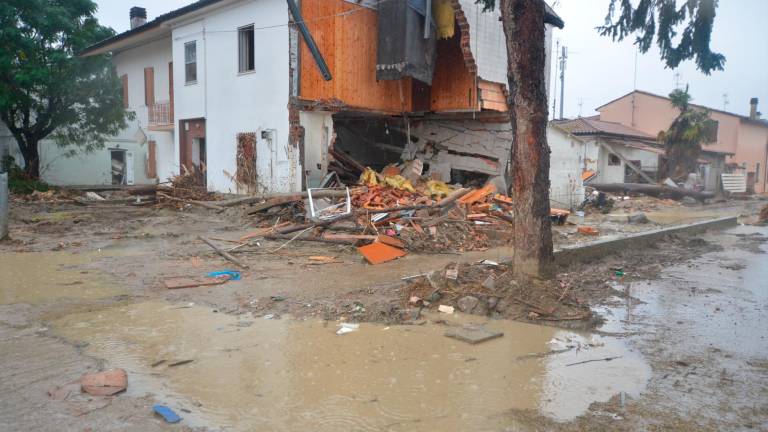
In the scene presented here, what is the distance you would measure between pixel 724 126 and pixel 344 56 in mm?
35311

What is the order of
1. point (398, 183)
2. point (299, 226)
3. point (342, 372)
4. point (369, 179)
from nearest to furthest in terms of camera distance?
point (342, 372) → point (299, 226) → point (398, 183) → point (369, 179)

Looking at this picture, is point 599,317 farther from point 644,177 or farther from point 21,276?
point 644,177

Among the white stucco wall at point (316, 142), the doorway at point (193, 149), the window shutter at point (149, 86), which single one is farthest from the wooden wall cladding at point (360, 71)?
the window shutter at point (149, 86)

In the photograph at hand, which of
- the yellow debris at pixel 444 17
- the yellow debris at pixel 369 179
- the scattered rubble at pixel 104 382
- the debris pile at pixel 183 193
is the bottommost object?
the scattered rubble at pixel 104 382

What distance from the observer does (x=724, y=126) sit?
40.0m

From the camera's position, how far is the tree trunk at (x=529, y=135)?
6832 millimetres

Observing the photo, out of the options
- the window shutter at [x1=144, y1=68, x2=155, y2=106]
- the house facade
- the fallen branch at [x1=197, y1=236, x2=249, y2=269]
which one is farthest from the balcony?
the house facade

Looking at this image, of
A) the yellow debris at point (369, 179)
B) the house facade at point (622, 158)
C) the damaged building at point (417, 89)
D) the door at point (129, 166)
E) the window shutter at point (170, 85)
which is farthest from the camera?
the house facade at point (622, 158)

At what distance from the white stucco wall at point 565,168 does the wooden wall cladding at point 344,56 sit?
22.4 ft

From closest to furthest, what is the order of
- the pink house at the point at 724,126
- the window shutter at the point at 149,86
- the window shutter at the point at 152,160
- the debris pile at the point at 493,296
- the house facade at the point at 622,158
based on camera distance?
1. the debris pile at the point at 493,296
2. the window shutter at the point at 149,86
3. the window shutter at the point at 152,160
4. the house facade at the point at 622,158
5. the pink house at the point at 724,126

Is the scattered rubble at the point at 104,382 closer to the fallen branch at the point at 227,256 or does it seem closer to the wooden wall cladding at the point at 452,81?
the fallen branch at the point at 227,256

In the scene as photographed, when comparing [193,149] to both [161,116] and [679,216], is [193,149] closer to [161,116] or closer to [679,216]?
[161,116]

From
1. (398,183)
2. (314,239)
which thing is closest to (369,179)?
(398,183)

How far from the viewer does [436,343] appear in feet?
18.1
